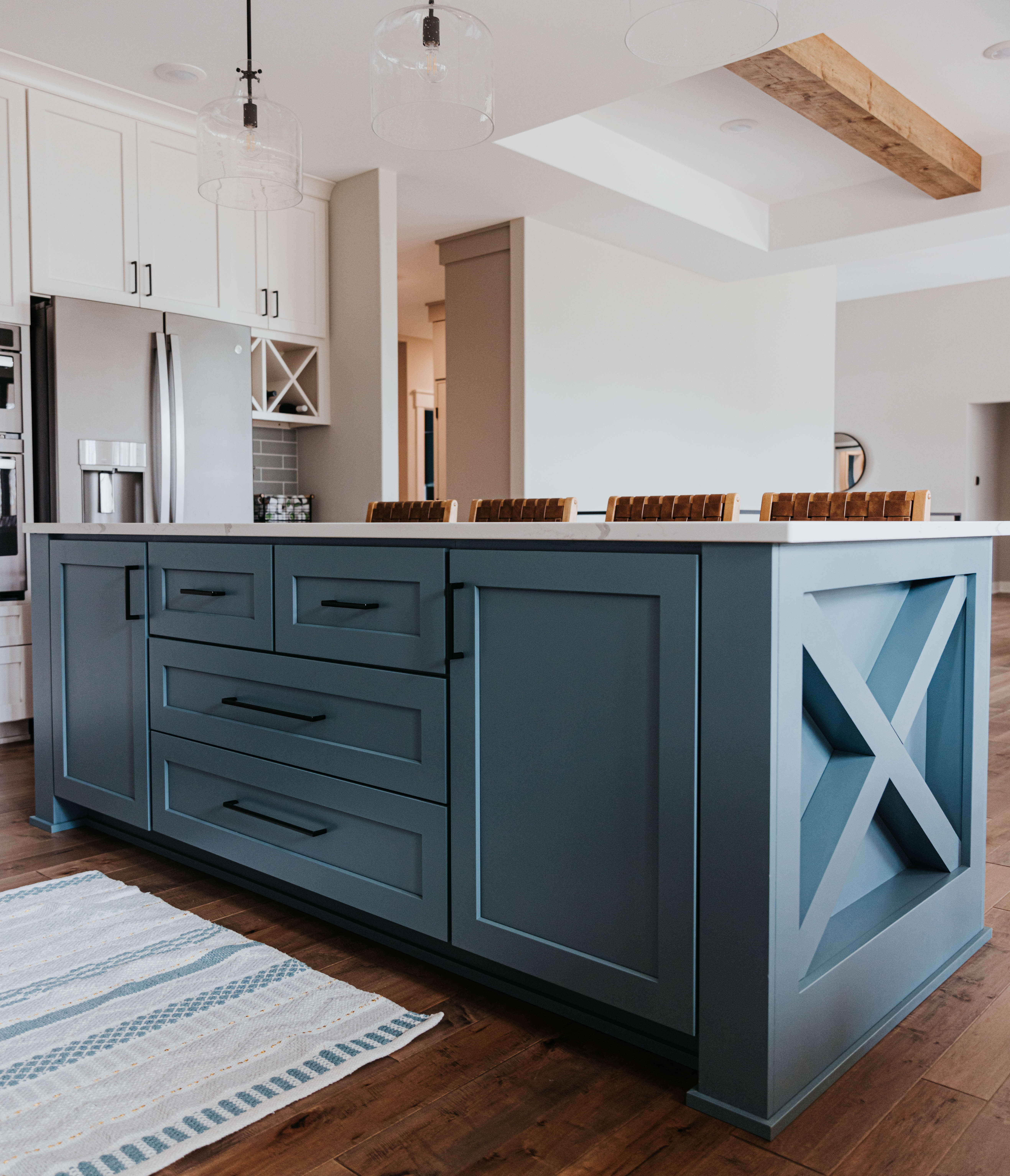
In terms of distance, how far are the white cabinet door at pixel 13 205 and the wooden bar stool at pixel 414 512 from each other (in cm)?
178

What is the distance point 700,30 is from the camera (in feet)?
6.39

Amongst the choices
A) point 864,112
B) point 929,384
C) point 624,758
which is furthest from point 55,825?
point 929,384

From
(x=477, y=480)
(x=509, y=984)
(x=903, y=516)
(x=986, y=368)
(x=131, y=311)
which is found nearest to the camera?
(x=509, y=984)

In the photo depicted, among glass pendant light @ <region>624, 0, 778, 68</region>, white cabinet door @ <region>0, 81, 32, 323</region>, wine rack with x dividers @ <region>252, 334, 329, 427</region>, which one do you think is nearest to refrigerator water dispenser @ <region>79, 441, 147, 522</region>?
white cabinet door @ <region>0, 81, 32, 323</region>

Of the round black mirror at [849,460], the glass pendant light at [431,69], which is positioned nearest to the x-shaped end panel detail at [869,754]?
the glass pendant light at [431,69]

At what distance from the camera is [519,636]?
1.57 m

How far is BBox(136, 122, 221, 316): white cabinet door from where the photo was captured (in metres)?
4.22

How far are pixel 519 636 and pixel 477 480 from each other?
4440 millimetres

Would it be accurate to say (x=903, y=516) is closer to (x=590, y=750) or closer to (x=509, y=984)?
(x=590, y=750)

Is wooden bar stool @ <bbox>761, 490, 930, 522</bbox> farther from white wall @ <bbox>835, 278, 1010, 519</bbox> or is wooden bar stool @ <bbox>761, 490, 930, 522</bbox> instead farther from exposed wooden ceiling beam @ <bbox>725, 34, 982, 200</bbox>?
white wall @ <bbox>835, 278, 1010, 519</bbox>

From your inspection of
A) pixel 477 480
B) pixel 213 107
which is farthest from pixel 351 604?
pixel 477 480

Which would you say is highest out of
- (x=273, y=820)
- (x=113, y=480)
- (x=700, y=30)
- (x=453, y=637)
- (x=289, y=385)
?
(x=700, y=30)

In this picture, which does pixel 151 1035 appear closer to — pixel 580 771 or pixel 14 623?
pixel 580 771

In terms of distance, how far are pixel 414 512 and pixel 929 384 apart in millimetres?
9482
